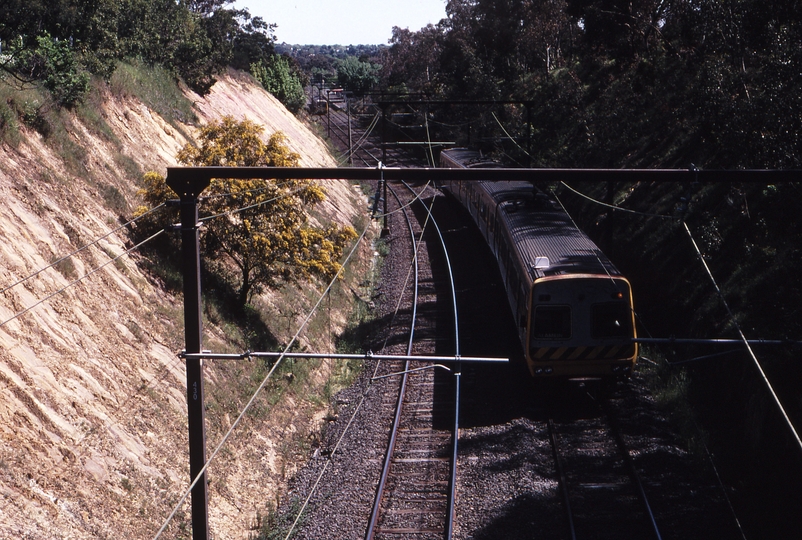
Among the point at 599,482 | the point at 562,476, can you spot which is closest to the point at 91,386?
the point at 562,476

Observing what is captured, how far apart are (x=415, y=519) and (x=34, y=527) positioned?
5.16 meters

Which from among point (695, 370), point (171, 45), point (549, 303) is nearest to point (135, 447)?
point (549, 303)

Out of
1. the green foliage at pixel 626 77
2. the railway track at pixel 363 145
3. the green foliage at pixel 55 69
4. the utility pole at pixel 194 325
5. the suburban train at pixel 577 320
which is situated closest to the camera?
the utility pole at pixel 194 325

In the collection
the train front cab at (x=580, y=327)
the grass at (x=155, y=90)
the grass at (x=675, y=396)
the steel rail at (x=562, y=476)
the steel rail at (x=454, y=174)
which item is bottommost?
the grass at (x=675, y=396)

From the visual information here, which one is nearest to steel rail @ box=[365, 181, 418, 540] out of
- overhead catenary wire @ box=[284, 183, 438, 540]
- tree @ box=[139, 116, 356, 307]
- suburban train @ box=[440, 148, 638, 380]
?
overhead catenary wire @ box=[284, 183, 438, 540]

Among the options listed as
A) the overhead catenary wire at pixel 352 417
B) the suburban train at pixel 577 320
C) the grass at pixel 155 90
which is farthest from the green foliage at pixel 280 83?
the suburban train at pixel 577 320

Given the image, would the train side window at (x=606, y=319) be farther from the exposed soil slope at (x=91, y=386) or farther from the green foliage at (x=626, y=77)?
the exposed soil slope at (x=91, y=386)

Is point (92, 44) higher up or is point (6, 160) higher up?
point (92, 44)

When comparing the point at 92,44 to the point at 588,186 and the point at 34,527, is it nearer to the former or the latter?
the point at 34,527

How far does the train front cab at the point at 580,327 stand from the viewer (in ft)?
48.4

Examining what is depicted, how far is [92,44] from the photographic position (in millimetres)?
22047

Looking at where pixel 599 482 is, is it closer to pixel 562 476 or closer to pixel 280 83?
pixel 562 476

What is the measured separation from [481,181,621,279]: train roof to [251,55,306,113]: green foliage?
29951 mm

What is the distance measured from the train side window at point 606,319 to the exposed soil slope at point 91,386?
618 cm
